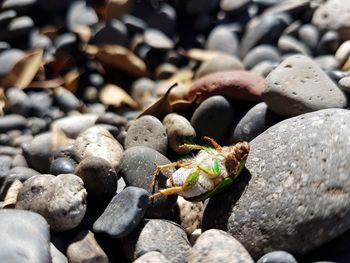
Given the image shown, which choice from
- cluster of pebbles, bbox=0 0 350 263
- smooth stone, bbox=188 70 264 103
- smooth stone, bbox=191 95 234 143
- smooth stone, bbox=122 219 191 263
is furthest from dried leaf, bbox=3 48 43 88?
smooth stone, bbox=122 219 191 263

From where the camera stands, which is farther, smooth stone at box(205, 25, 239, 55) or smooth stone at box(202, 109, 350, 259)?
smooth stone at box(205, 25, 239, 55)

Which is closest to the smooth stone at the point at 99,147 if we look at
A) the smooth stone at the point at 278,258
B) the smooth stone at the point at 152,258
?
the smooth stone at the point at 152,258

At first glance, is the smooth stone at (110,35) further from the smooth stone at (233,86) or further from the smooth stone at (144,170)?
the smooth stone at (144,170)

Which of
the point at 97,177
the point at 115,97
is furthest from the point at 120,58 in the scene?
the point at 97,177

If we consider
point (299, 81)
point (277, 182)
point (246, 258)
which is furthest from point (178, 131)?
point (246, 258)

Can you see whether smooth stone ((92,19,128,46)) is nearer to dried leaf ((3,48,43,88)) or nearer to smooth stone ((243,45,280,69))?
dried leaf ((3,48,43,88))

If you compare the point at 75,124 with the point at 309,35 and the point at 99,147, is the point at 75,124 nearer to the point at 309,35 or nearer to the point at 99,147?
the point at 99,147
